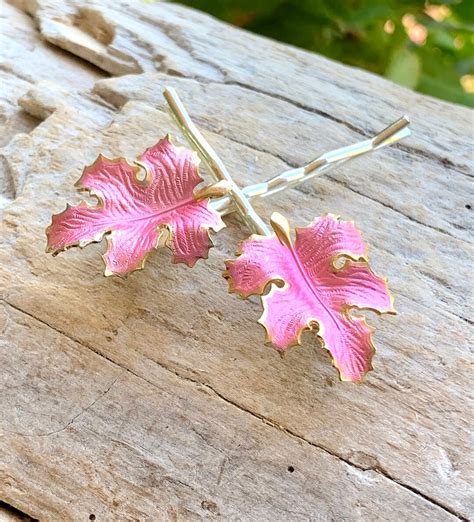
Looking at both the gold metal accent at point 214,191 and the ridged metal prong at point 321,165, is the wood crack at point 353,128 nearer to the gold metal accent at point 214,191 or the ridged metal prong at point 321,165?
the ridged metal prong at point 321,165

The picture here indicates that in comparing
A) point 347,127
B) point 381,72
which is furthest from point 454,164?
point 381,72

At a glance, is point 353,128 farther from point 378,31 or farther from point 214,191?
point 378,31

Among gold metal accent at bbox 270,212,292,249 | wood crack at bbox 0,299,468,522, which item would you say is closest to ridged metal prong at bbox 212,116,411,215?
gold metal accent at bbox 270,212,292,249

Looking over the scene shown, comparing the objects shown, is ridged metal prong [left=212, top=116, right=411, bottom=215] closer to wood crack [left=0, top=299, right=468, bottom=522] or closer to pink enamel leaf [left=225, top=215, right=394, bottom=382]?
pink enamel leaf [left=225, top=215, right=394, bottom=382]

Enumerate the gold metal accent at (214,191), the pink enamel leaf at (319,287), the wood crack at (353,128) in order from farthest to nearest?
the wood crack at (353,128) → the gold metal accent at (214,191) → the pink enamel leaf at (319,287)

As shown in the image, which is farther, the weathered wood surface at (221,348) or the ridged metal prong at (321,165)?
the ridged metal prong at (321,165)

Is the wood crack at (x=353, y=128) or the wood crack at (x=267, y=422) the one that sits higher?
the wood crack at (x=353, y=128)

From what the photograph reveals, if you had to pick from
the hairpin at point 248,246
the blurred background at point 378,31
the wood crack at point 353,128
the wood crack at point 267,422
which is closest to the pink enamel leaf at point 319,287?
the hairpin at point 248,246

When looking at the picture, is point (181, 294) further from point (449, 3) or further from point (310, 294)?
point (449, 3)
